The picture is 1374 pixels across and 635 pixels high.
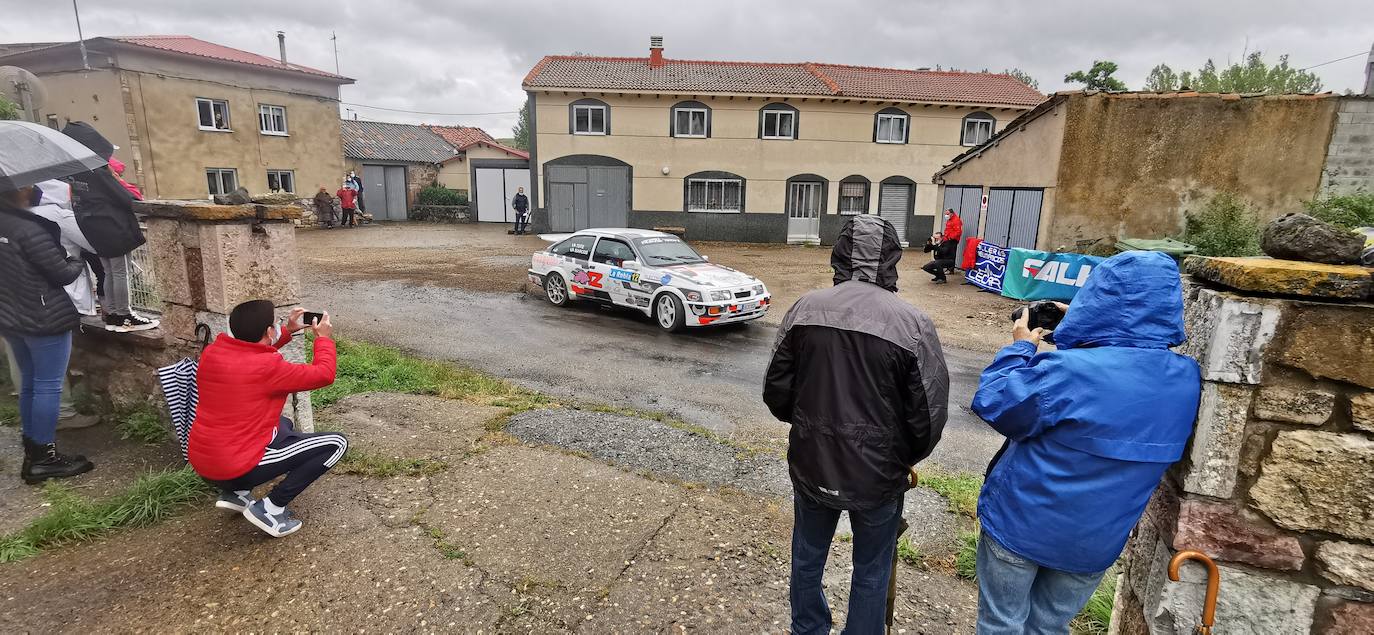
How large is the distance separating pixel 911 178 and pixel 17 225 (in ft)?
81.8

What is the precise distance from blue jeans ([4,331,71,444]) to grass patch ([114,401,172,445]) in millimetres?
551

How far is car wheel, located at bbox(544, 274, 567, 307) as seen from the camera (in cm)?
1185

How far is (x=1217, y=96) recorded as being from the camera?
1338 centimetres

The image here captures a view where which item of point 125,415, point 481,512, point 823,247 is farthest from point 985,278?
point 125,415

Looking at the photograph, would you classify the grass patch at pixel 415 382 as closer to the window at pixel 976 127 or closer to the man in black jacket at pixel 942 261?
the man in black jacket at pixel 942 261

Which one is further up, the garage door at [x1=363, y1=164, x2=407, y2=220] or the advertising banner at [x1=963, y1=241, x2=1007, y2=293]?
the garage door at [x1=363, y1=164, x2=407, y2=220]

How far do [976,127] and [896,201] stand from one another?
3.98 metres

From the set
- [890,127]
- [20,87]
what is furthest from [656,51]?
[20,87]

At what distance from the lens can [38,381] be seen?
3.88 metres

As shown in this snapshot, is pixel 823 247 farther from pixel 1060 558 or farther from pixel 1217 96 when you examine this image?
pixel 1060 558

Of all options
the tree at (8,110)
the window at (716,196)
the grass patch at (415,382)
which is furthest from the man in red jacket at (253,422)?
the window at (716,196)

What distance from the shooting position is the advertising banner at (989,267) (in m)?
14.4

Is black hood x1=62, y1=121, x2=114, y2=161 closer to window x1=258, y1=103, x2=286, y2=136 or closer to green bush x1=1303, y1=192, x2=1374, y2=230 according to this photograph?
green bush x1=1303, y1=192, x2=1374, y2=230

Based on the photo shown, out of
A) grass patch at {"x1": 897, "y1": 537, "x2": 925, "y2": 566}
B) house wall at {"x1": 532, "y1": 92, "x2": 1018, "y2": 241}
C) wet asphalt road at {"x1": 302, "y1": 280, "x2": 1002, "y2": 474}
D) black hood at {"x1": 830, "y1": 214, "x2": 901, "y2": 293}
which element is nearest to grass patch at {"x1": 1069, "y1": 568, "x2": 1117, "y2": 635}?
grass patch at {"x1": 897, "y1": 537, "x2": 925, "y2": 566}
